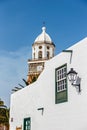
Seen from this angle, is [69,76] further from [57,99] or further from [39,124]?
[39,124]

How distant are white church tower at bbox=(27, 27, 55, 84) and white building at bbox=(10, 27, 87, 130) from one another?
42388 millimetres

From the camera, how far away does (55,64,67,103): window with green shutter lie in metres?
13.5

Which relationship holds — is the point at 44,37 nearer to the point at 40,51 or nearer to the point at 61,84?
the point at 40,51

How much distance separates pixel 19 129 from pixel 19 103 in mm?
1443

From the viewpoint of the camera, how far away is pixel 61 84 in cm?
1384

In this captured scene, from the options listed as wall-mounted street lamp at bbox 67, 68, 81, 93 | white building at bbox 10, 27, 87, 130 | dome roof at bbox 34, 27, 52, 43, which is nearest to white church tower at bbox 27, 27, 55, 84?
dome roof at bbox 34, 27, 52, 43

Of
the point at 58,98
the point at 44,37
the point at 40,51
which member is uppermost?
the point at 44,37

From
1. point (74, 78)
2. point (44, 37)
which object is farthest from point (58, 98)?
point (44, 37)

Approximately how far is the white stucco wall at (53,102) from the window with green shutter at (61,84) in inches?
8.4

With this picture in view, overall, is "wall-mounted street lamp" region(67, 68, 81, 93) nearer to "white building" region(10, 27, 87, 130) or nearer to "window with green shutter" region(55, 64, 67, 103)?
"white building" region(10, 27, 87, 130)

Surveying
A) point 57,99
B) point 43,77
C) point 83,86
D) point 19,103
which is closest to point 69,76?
point 83,86

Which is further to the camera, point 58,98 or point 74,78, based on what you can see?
point 58,98

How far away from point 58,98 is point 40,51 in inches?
1910

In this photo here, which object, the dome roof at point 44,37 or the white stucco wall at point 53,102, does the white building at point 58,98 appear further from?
the dome roof at point 44,37
